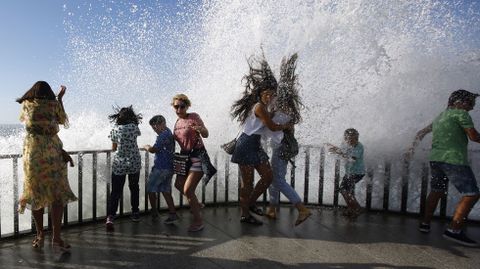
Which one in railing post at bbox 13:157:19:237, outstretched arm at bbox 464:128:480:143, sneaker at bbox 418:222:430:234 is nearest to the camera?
outstretched arm at bbox 464:128:480:143

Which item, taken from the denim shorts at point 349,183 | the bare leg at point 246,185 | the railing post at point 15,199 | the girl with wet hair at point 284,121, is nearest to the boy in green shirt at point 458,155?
the denim shorts at point 349,183

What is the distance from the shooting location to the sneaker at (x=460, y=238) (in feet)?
14.4

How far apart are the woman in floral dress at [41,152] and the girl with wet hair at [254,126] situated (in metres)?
2.28

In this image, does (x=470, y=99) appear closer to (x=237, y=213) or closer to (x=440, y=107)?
(x=440, y=107)

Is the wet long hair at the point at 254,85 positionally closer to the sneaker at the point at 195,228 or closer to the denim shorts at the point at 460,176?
the sneaker at the point at 195,228

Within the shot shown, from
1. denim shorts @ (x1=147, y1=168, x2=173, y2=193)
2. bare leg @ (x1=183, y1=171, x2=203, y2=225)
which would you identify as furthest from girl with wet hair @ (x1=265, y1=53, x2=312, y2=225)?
denim shorts @ (x1=147, y1=168, x2=173, y2=193)

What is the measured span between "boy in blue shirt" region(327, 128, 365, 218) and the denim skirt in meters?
1.35

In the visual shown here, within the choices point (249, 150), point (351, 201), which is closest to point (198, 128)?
point (249, 150)

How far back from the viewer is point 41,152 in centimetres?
384

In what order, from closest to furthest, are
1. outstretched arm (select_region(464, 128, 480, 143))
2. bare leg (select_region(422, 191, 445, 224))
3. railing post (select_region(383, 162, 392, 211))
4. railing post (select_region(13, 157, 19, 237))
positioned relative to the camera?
outstretched arm (select_region(464, 128, 480, 143)), railing post (select_region(13, 157, 19, 237)), bare leg (select_region(422, 191, 445, 224)), railing post (select_region(383, 162, 392, 211))

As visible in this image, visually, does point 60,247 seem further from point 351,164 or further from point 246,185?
point 351,164

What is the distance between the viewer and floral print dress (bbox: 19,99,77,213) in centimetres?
382

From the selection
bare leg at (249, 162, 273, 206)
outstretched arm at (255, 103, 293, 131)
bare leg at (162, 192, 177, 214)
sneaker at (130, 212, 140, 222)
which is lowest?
sneaker at (130, 212, 140, 222)

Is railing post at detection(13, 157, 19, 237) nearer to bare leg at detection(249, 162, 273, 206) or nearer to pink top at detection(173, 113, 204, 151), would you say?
pink top at detection(173, 113, 204, 151)
